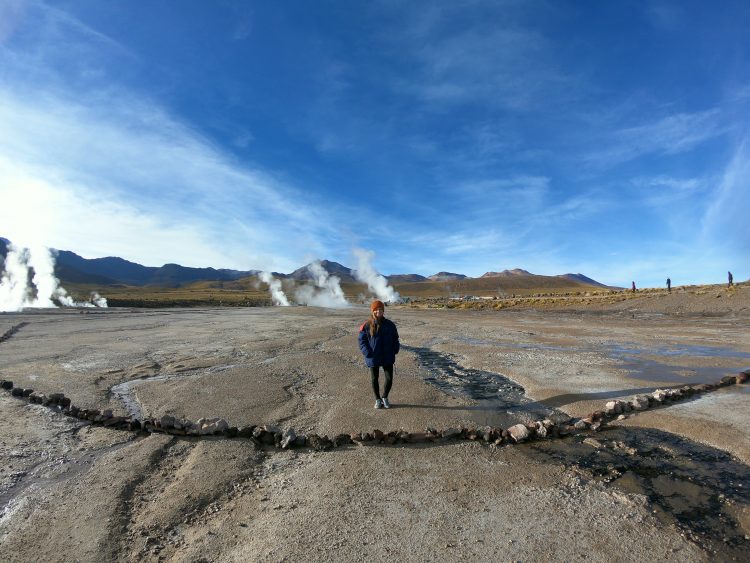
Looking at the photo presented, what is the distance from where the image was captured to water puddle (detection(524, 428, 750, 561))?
403 cm

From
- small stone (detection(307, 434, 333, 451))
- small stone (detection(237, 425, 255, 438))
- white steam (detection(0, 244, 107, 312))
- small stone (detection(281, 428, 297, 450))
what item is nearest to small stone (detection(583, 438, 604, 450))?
small stone (detection(307, 434, 333, 451))

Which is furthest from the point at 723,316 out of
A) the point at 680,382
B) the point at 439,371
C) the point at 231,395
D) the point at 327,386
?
the point at 231,395

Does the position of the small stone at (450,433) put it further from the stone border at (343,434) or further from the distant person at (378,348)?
the distant person at (378,348)

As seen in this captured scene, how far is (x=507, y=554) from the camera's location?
3666 mm

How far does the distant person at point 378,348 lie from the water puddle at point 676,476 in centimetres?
298

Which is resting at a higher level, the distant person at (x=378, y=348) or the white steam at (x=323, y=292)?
the white steam at (x=323, y=292)

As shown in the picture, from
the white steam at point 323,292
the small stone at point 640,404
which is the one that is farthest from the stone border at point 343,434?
the white steam at point 323,292

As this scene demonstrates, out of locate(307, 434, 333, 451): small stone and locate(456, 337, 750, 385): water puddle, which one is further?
locate(456, 337, 750, 385): water puddle

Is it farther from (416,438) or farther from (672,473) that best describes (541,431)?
(416,438)

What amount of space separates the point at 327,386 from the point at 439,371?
3767 millimetres

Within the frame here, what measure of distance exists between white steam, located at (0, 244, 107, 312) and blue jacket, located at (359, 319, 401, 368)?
2954 inches

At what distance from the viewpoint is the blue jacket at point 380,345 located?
8.29m

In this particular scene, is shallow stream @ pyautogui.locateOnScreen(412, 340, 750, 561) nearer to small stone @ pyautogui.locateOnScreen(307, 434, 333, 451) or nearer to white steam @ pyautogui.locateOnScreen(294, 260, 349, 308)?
small stone @ pyautogui.locateOnScreen(307, 434, 333, 451)

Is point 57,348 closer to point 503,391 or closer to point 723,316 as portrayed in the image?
point 503,391
